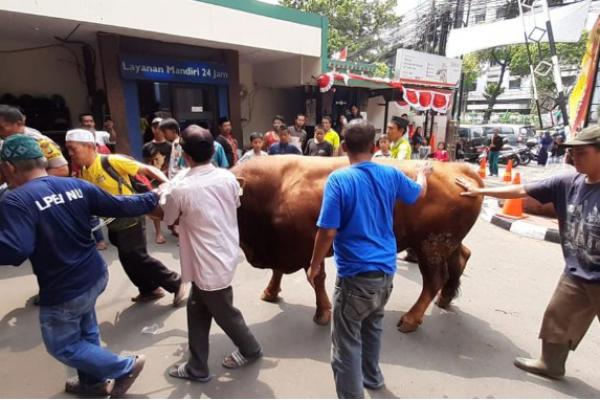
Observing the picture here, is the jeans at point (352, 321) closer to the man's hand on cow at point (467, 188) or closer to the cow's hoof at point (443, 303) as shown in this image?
the man's hand on cow at point (467, 188)

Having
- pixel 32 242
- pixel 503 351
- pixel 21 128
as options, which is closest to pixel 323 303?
pixel 503 351

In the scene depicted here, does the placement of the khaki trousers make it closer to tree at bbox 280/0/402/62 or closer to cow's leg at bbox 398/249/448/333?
cow's leg at bbox 398/249/448/333

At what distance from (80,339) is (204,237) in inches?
36.7

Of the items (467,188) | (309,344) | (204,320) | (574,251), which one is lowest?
(309,344)

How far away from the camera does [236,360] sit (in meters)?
2.55

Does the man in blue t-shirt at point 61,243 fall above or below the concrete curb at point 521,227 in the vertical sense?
above

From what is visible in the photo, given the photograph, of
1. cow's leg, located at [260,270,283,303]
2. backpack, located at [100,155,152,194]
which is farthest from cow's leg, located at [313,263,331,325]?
backpack, located at [100,155,152,194]

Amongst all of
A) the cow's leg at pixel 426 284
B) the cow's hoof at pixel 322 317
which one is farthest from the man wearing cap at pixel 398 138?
the cow's hoof at pixel 322 317

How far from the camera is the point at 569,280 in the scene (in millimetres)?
2336

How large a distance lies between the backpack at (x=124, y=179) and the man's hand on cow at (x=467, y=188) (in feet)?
8.47

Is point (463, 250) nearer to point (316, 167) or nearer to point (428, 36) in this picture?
point (316, 167)

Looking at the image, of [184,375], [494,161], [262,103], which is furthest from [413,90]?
[184,375]

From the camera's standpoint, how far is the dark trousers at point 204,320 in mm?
2277

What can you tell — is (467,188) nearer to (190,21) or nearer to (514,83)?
(190,21)
